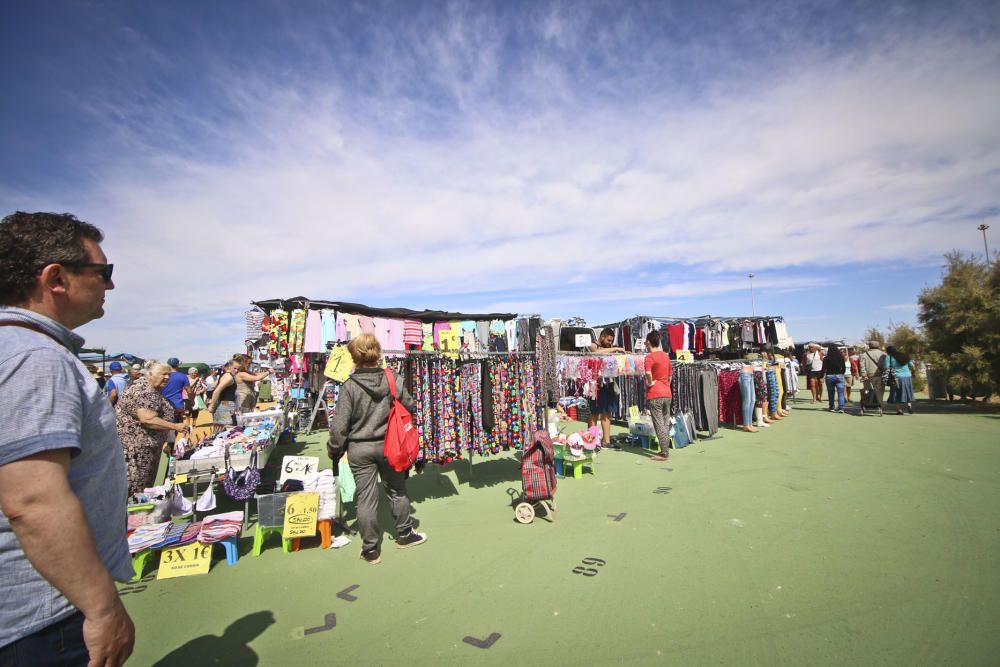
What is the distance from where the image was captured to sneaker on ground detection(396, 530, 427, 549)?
13.6 ft

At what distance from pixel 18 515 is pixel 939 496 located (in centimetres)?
694

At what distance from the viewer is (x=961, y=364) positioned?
397 inches

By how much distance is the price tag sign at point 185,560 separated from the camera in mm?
3734

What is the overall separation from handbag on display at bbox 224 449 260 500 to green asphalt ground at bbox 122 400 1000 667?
438 mm

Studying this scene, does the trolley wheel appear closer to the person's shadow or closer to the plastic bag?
the plastic bag

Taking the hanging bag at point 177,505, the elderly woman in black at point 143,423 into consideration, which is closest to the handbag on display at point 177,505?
the hanging bag at point 177,505

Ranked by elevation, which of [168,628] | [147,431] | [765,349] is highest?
[765,349]

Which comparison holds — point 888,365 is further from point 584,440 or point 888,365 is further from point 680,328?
point 584,440

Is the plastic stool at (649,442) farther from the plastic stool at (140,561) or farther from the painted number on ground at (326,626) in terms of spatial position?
the plastic stool at (140,561)

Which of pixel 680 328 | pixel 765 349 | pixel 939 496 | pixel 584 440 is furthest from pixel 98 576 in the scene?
pixel 765 349

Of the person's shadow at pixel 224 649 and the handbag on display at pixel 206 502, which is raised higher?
the handbag on display at pixel 206 502

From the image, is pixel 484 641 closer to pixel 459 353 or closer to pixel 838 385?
pixel 459 353

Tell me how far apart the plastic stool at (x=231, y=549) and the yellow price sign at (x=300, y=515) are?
1.25 feet

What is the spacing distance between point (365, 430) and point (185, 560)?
180 centimetres
